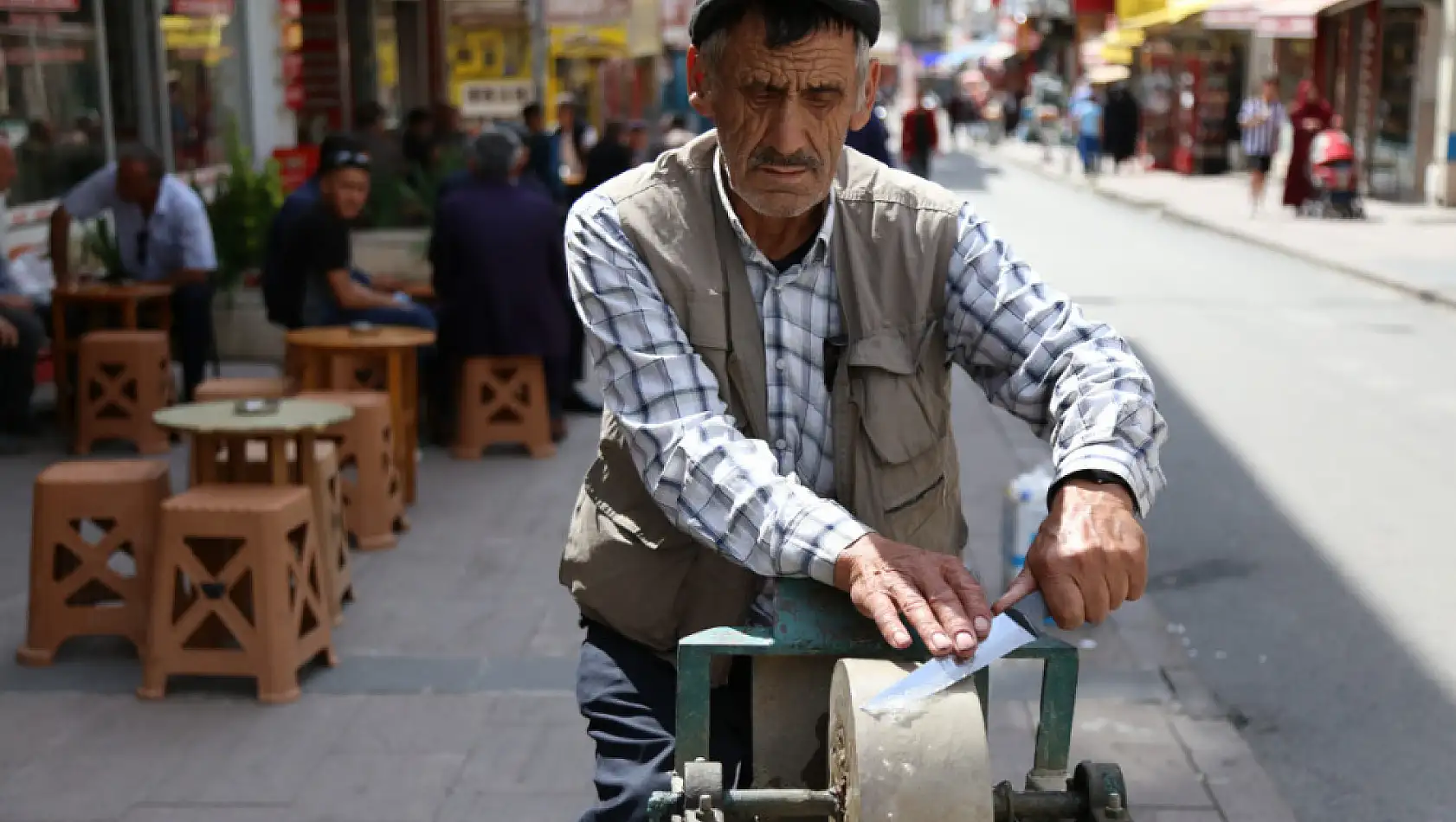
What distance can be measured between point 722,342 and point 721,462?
0.70ft

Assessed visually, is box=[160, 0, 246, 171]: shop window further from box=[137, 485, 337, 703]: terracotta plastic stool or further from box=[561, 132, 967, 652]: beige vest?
box=[561, 132, 967, 652]: beige vest

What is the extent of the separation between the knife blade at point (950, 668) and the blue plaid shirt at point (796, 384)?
19 centimetres

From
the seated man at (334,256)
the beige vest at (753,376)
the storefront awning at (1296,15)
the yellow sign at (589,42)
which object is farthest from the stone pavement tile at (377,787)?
the storefront awning at (1296,15)

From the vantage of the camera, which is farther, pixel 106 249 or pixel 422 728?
pixel 106 249

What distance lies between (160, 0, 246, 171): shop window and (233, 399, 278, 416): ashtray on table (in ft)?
25.8

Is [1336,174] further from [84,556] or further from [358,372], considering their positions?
[84,556]

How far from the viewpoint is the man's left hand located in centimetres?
200

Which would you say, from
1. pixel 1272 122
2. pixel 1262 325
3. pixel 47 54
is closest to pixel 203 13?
pixel 47 54

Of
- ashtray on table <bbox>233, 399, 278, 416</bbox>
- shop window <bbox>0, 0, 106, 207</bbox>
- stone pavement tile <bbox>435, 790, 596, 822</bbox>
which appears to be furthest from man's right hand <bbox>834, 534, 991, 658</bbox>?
shop window <bbox>0, 0, 106, 207</bbox>

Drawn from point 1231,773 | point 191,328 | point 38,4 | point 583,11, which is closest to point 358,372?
point 191,328

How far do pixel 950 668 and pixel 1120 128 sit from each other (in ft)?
107

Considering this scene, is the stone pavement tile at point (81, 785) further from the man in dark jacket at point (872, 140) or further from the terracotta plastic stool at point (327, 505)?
the man in dark jacket at point (872, 140)

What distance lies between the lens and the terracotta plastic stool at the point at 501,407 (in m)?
8.74

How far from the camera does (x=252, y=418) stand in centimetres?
584
